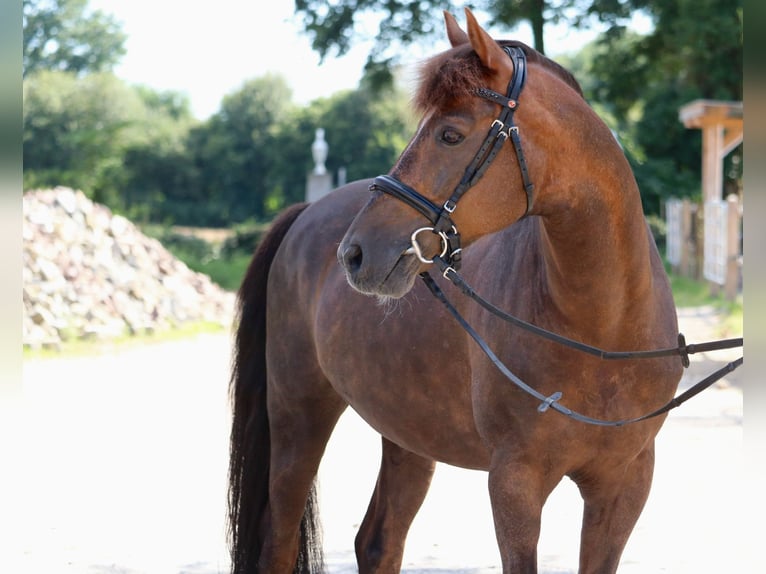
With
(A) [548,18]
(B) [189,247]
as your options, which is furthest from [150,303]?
(B) [189,247]

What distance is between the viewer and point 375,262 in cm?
222

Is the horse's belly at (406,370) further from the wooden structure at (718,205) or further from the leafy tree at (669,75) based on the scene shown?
the leafy tree at (669,75)

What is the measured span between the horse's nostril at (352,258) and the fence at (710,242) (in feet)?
42.3

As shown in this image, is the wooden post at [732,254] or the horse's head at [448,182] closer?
the horse's head at [448,182]

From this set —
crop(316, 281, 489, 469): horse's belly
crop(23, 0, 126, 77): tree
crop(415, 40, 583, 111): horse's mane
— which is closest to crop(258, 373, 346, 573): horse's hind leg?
crop(316, 281, 489, 469): horse's belly

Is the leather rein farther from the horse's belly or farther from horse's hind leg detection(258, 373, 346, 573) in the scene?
horse's hind leg detection(258, 373, 346, 573)

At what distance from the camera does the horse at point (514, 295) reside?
225 centimetres

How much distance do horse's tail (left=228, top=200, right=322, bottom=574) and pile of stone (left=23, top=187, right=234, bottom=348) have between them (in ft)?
27.4

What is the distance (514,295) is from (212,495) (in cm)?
403

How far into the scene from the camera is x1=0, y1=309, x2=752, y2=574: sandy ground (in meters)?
4.78

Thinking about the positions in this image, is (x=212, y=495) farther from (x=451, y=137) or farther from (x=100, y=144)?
(x=100, y=144)

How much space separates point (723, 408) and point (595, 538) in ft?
19.3

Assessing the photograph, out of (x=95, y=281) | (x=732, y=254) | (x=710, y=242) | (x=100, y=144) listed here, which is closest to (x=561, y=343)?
(x=95, y=281)

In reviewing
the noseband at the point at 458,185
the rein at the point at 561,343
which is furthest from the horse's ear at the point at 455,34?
the rein at the point at 561,343
